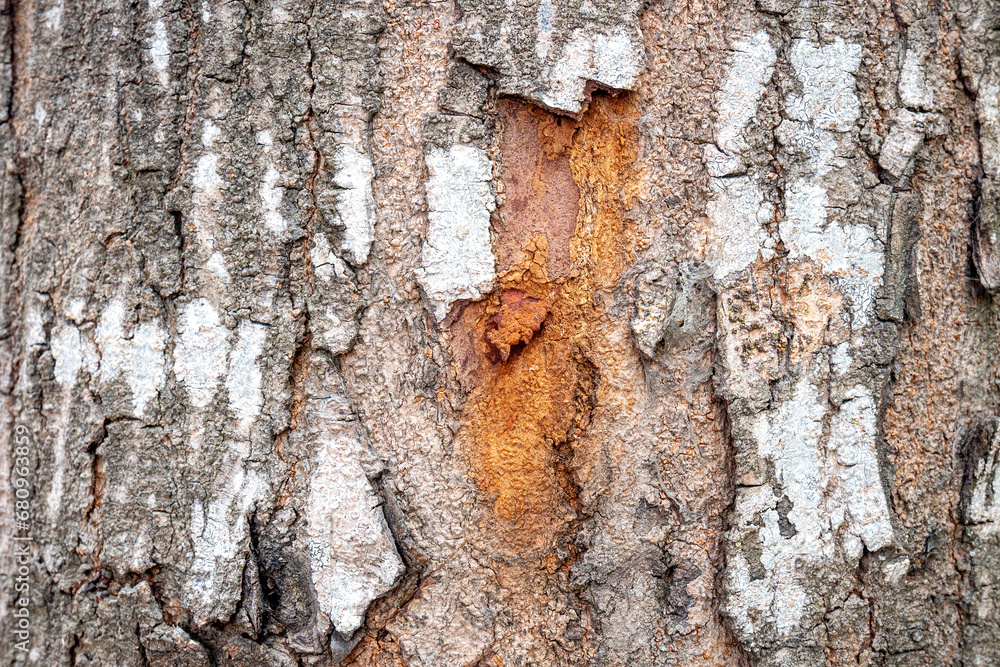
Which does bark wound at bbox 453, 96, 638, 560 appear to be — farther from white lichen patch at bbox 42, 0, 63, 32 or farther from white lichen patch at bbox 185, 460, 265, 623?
white lichen patch at bbox 42, 0, 63, 32

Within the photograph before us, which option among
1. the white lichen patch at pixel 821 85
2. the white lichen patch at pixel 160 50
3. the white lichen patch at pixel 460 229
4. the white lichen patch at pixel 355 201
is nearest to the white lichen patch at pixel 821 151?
the white lichen patch at pixel 821 85

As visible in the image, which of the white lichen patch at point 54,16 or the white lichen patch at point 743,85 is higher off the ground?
the white lichen patch at point 54,16

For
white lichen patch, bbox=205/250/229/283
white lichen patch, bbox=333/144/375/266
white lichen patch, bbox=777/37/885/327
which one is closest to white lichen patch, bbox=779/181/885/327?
white lichen patch, bbox=777/37/885/327

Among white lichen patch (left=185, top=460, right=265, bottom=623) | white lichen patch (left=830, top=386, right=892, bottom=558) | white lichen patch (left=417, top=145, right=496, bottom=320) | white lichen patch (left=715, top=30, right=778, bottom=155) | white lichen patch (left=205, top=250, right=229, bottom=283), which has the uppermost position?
white lichen patch (left=715, top=30, right=778, bottom=155)

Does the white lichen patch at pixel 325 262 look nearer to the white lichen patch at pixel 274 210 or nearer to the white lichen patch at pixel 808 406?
the white lichen patch at pixel 274 210

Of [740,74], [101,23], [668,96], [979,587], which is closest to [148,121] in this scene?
[101,23]

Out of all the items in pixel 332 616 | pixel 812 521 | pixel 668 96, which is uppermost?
pixel 668 96

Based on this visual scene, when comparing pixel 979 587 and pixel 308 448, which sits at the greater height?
pixel 308 448

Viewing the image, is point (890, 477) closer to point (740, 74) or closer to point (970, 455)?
point (970, 455)
